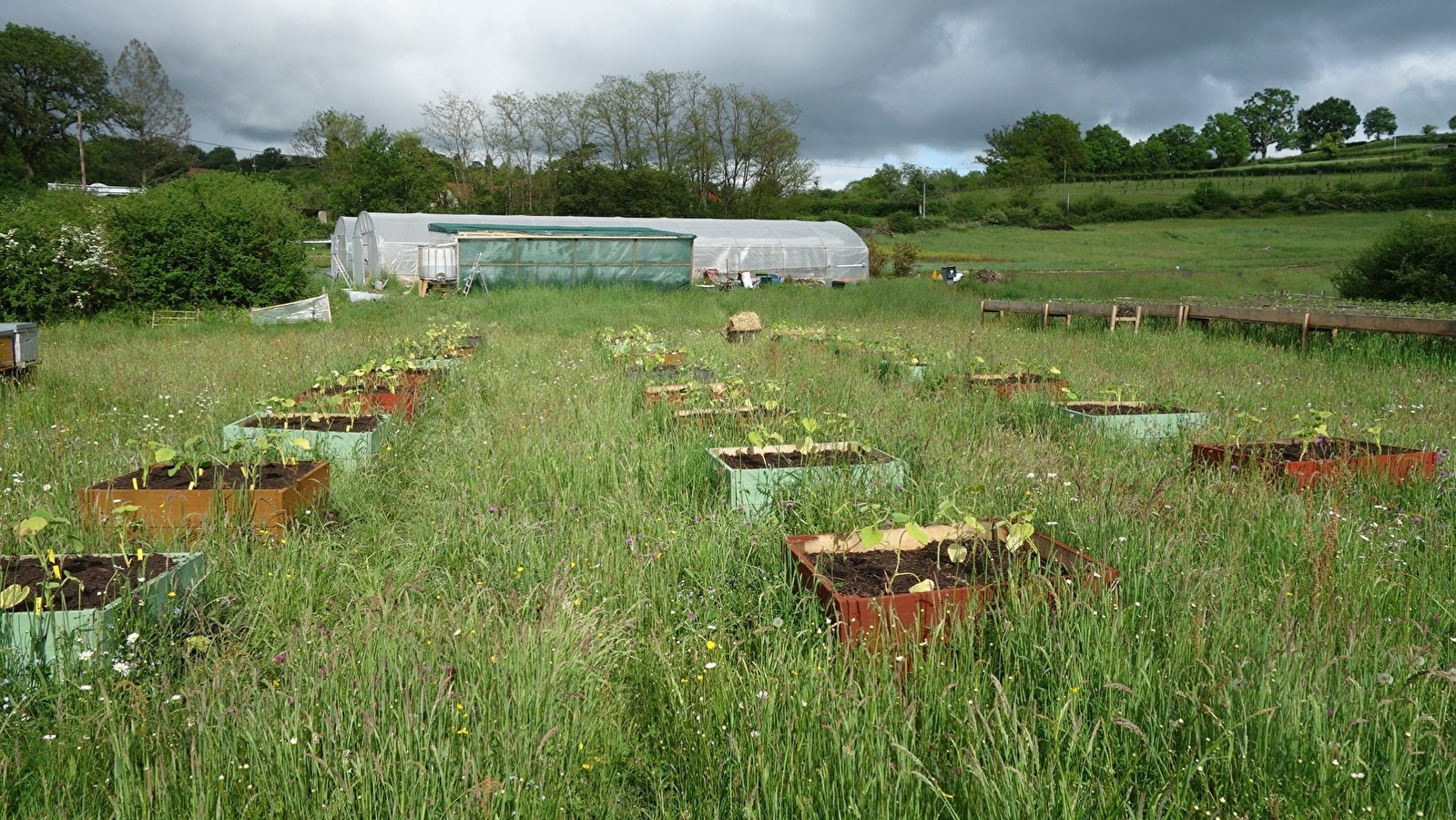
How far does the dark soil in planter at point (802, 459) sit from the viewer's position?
15.2ft

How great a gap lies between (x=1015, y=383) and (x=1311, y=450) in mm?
2895

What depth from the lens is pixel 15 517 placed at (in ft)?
12.3

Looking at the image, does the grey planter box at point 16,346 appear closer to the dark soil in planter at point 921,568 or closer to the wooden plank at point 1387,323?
the dark soil in planter at point 921,568

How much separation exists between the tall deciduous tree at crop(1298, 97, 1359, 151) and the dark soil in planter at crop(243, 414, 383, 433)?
120 meters

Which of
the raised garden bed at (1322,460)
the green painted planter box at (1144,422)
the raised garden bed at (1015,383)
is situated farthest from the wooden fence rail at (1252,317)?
the raised garden bed at (1322,460)

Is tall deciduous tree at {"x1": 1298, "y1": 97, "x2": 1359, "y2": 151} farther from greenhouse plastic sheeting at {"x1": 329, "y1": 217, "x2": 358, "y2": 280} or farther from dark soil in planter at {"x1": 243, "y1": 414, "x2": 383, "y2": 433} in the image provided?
dark soil in planter at {"x1": 243, "y1": 414, "x2": 383, "y2": 433}

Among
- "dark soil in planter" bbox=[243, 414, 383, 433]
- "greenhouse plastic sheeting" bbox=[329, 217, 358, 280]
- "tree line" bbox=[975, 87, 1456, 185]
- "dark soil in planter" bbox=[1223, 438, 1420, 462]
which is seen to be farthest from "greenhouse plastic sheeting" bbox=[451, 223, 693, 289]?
"tree line" bbox=[975, 87, 1456, 185]

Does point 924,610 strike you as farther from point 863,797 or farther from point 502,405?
point 502,405

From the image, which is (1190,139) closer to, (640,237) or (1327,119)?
(1327,119)

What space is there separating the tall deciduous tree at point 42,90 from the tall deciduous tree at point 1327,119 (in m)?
114

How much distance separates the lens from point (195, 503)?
385 cm

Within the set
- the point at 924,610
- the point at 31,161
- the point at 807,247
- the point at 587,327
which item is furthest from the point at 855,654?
the point at 31,161

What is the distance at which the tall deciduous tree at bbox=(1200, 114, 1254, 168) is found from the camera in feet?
303

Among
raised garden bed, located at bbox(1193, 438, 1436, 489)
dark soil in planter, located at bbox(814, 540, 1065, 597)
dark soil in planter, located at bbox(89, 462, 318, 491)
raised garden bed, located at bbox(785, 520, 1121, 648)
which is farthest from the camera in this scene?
raised garden bed, located at bbox(1193, 438, 1436, 489)
